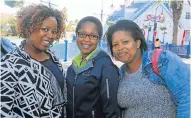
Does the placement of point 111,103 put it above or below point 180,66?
below

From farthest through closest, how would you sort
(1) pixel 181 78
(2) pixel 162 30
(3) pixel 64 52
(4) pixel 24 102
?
1. (2) pixel 162 30
2. (3) pixel 64 52
3. (1) pixel 181 78
4. (4) pixel 24 102

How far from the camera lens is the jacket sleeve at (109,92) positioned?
7.59 feet

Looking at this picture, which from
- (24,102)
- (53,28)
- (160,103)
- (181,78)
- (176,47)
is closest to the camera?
(24,102)

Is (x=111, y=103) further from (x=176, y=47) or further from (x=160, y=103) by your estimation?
(x=176, y=47)

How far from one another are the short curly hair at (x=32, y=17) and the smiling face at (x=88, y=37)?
1.10ft

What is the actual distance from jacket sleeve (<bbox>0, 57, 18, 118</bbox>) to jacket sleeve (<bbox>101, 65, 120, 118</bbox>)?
80 cm

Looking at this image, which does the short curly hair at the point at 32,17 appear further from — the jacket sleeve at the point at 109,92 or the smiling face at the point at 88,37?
the jacket sleeve at the point at 109,92

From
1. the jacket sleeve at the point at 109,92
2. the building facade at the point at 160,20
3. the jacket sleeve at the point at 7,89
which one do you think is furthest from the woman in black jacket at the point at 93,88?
the building facade at the point at 160,20

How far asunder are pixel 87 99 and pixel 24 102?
0.67 m

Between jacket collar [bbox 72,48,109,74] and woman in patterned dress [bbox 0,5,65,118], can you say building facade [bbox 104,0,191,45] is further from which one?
woman in patterned dress [bbox 0,5,65,118]

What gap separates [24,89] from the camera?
185cm

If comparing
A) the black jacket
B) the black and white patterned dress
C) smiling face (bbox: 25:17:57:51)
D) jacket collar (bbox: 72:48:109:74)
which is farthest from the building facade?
the black and white patterned dress

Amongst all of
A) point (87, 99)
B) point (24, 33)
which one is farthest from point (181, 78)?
point (24, 33)

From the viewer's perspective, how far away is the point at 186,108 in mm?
2020
